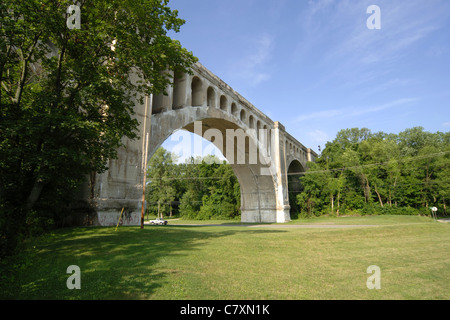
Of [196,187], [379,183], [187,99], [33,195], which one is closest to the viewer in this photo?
[33,195]

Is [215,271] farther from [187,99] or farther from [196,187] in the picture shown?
[196,187]

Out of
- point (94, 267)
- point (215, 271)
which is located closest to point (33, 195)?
point (94, 267)

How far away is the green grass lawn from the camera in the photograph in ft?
15.1

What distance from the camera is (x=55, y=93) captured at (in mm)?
7617

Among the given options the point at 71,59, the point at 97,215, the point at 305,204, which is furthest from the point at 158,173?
the point at 71,59

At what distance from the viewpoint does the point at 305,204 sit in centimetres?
4631

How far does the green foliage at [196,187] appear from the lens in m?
54.8

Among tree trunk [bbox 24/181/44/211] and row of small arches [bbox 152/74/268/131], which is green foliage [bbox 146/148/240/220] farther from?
tree trunk [bbox 24/181/44/211]

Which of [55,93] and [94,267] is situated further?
[55,93]

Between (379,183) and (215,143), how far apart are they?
99.2 ft

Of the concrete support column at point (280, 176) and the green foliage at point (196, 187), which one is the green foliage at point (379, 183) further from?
the green foliage at point (196, 187)

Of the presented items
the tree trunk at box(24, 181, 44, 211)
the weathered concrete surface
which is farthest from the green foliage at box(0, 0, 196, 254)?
the weathered concrete surface

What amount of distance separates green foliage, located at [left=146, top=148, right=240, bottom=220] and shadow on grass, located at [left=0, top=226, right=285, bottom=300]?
45507mm
